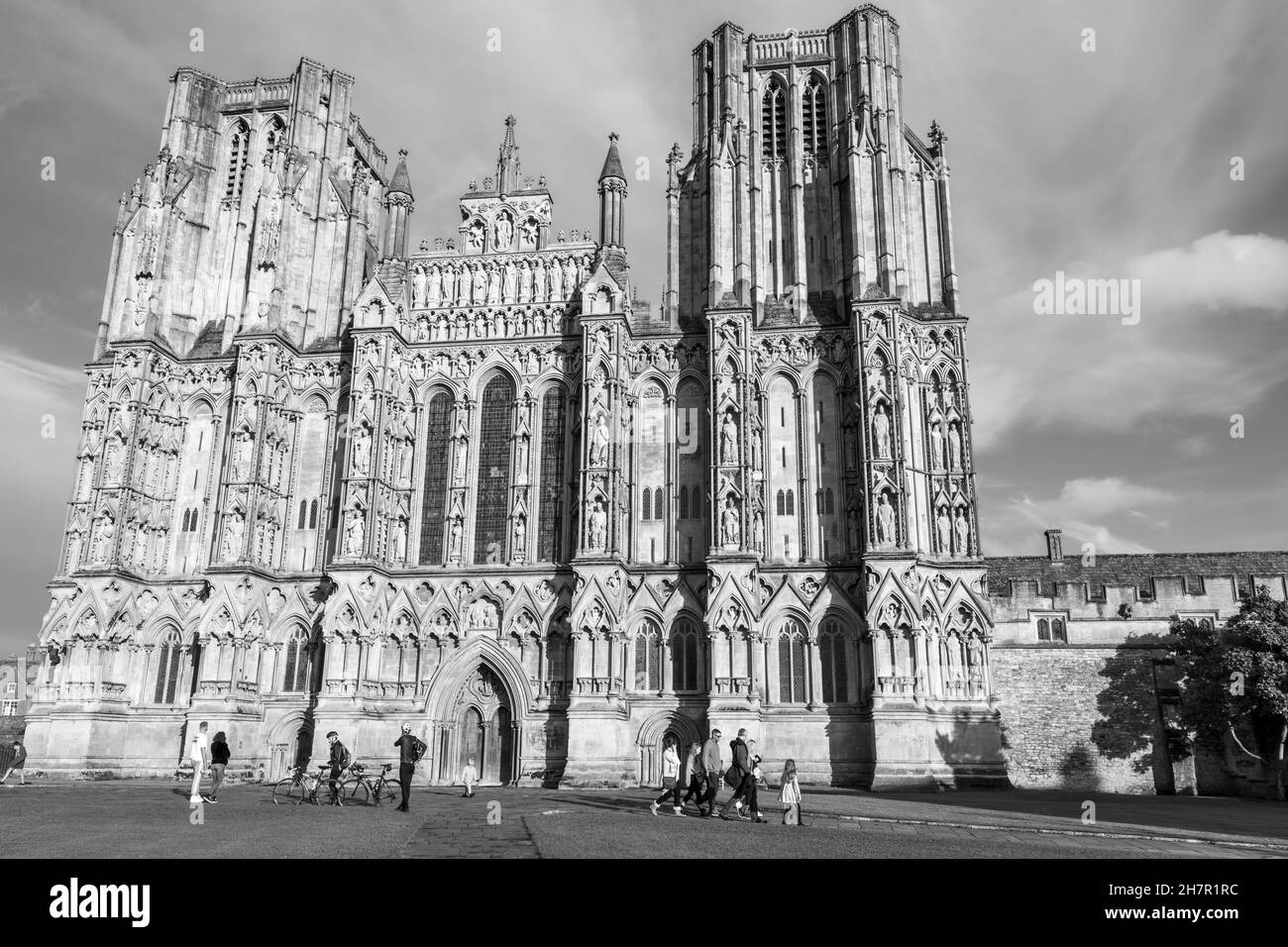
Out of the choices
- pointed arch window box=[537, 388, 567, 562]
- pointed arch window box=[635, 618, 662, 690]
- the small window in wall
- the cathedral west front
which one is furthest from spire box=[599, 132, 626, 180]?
the small window in wall

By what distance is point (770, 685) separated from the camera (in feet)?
130

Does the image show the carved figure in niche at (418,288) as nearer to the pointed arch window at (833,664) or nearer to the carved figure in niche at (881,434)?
the carved figure in niche at (881,434)

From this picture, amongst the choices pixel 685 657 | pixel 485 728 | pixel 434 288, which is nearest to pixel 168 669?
pixel 485 728

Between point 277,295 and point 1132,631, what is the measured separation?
148 ft

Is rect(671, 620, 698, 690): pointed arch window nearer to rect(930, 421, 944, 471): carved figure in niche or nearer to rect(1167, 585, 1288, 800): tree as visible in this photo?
rect(930, 421, 944, 471): carved figure in niche

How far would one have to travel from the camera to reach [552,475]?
4391cm

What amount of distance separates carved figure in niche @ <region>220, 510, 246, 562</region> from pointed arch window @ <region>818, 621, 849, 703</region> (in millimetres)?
24964

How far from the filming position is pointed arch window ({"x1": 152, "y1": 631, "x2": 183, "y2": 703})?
141ft

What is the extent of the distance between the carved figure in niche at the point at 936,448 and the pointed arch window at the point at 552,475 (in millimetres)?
15791

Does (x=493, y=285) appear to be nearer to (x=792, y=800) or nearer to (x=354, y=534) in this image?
(x=354, y=534)

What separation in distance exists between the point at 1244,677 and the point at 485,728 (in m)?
32.2

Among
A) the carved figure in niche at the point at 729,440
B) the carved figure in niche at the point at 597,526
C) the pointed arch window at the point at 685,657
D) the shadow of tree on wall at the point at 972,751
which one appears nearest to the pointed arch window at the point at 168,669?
the carved figure in niche at the point at 597,526

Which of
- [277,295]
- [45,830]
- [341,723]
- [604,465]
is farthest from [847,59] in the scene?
[45,830]

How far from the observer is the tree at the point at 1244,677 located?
41906mm
